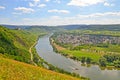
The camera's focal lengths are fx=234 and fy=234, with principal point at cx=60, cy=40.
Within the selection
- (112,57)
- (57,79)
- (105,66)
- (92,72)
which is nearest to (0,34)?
(92,72)

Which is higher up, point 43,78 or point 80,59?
point 43,78

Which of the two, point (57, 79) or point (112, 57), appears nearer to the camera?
point (57, 79)

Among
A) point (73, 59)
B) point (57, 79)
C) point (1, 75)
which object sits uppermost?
point (1, 75)

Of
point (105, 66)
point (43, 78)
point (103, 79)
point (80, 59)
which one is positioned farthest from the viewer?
point (80, 59)

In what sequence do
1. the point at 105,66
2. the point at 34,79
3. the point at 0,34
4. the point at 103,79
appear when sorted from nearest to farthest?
the point at 34,79 → the point at 103,79 → the point at 0,34 → the point at 105,66

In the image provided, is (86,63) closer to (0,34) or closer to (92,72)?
(92,72)

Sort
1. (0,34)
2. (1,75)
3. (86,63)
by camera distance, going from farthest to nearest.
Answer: (86,63), (0,34), (1,75)

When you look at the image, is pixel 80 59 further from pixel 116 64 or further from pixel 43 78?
pixel 43 78

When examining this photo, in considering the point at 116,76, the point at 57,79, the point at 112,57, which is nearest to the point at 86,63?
the point at 112,57

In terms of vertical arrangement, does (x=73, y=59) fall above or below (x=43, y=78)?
below
